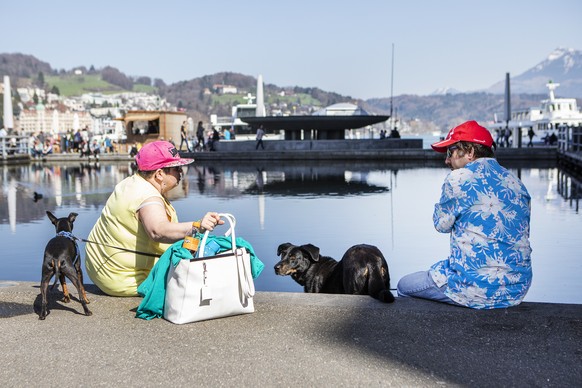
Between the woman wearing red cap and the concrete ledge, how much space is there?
0.48ft

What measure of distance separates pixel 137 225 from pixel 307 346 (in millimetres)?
1540

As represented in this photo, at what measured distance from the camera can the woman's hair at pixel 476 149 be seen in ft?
14.9

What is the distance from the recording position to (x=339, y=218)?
13227 mm

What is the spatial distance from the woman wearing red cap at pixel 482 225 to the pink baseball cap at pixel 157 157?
177 cm

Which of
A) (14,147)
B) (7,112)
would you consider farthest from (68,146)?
(7,112)

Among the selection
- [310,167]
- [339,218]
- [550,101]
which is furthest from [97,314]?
[550,101]

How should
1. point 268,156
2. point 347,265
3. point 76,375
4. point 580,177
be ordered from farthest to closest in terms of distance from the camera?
point 268,156 → point 580,177 → point 347,265 → point 76,375

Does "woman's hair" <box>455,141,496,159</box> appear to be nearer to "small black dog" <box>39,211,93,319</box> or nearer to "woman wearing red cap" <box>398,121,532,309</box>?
"woman wearing red cap" <box>398,121,532,309</box>

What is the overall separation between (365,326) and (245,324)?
732 mm

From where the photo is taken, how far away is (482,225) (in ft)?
14.4

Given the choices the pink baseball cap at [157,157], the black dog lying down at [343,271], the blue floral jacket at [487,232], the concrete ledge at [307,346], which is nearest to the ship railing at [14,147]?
the black dog lying down at [343,271]

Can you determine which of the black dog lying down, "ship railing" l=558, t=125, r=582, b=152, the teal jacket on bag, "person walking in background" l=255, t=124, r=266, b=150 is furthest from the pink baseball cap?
"person walking in background" l=255, t=124, r=266, b=150

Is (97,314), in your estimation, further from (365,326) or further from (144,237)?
(365,326)

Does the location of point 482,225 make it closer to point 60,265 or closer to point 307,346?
point 307,346
